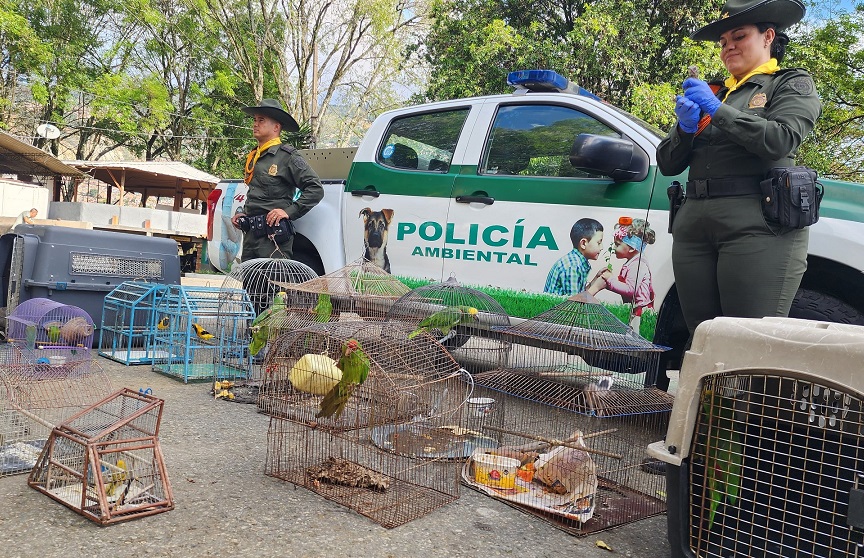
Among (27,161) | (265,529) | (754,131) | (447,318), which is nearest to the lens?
(265,529)

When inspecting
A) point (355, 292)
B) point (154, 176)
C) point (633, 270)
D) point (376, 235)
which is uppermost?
point (154, 176)

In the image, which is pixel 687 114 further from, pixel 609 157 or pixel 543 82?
pixel 543 82

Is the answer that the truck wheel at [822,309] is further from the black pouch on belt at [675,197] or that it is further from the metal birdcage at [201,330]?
the metal birdcage at [201,330]

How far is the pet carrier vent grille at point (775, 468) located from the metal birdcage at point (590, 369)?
80 cm

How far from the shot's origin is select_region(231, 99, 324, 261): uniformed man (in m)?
5.98

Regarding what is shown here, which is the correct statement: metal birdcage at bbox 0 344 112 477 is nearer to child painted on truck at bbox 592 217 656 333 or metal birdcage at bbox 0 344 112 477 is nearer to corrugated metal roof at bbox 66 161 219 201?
child painted on truck at bbox 592 217 656 333

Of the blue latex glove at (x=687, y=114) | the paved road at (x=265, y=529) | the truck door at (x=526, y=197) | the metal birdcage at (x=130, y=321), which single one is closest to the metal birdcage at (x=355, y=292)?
the truck door at (x=526, y=197)

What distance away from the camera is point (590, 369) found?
3824 mm

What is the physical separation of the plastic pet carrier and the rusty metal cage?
17.7 ft

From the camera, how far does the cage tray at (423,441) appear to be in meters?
3.20

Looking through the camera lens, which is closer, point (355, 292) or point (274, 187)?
point (355, 292)

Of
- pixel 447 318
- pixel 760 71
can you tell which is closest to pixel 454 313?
pixel 447 318

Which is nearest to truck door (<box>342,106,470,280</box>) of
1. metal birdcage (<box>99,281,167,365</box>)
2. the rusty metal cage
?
metal birdcage (<box>99,281,167,365</box>)

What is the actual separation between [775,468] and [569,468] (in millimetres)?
1012
